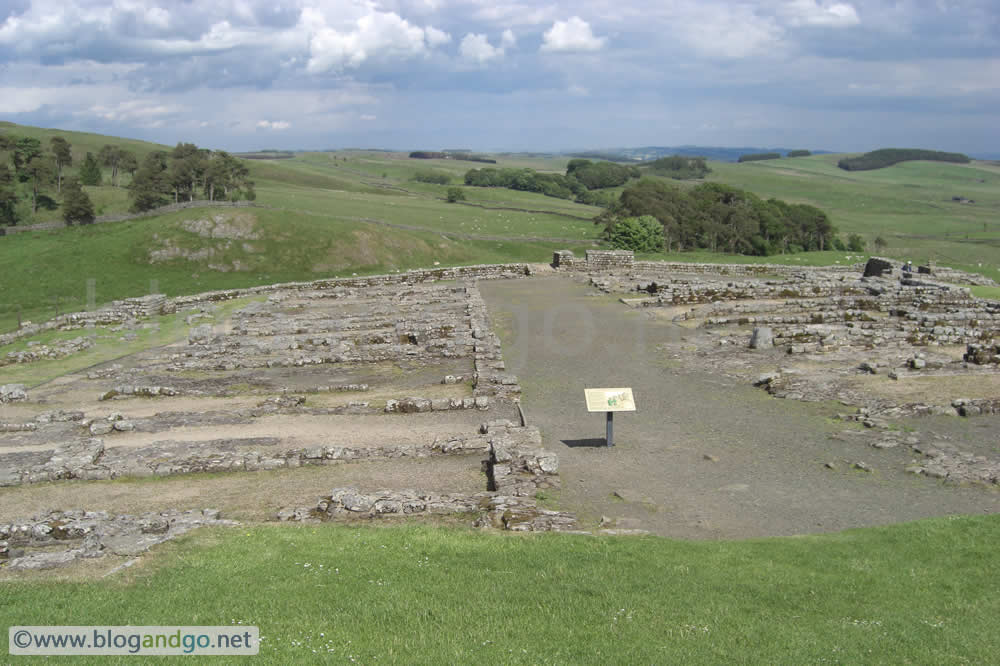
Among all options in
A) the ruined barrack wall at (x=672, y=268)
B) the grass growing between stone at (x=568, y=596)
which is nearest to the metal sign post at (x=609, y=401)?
the grass growing between stone at (x=568, y=596)

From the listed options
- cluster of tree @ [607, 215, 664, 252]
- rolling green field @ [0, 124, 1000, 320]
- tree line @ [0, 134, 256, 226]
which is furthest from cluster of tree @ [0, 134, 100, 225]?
cluster of tree @ [607, 215, 664, 252]

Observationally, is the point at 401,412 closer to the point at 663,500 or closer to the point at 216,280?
the point at 663,500

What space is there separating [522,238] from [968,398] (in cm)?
5503

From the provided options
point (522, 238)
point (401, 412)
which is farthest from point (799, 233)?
point (401, 412)

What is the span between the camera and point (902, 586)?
31.0 ft

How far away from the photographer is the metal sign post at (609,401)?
1599 centimetres

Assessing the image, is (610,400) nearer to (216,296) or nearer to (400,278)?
(400,278)

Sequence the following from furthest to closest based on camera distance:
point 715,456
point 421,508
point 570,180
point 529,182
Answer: point 570,180 → point 529,182 → point 715,456 → point 421,508

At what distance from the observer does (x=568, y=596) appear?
920 centimetres

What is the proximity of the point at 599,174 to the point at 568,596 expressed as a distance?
164982 millimetres

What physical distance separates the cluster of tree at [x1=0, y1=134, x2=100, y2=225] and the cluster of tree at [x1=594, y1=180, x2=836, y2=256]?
1891 inches

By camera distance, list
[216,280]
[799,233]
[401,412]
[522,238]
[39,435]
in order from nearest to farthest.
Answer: [39,435], [401,412], [216,280], [522,238], [799,233]

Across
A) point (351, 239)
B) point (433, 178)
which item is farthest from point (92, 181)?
point (433, 178)

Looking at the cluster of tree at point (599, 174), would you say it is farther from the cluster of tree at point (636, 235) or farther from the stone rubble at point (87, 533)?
the stone rubble at point (87, 533)
